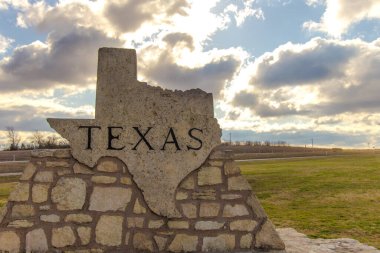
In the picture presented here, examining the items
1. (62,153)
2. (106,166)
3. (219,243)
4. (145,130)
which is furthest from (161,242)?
(62,153)

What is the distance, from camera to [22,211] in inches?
235

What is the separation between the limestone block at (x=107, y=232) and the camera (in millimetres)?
5977

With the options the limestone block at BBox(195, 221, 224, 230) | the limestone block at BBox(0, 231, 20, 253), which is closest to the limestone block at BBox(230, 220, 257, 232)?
the limestone block at BBox(195, 221, 224, 230)

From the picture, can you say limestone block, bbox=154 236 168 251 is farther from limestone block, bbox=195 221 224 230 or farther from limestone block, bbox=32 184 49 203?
limestone block, bbox=32 184 49 203

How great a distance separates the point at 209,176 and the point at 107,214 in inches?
59.9

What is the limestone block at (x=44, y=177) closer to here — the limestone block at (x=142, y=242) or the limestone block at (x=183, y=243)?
the limestone block at (x=142, y=242)

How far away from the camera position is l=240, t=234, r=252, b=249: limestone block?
6.16 meters

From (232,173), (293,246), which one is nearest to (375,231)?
(293,246)

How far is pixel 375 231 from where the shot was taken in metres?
10.2

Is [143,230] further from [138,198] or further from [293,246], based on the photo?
[293,246]

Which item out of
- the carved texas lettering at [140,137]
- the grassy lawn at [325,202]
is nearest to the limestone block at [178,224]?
the carved texas lettering at [140,137]

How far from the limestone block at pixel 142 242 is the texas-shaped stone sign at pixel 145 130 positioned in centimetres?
38

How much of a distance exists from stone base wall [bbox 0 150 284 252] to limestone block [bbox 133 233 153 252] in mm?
13

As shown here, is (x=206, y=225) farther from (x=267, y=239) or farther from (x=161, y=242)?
(x=267, y=239)
